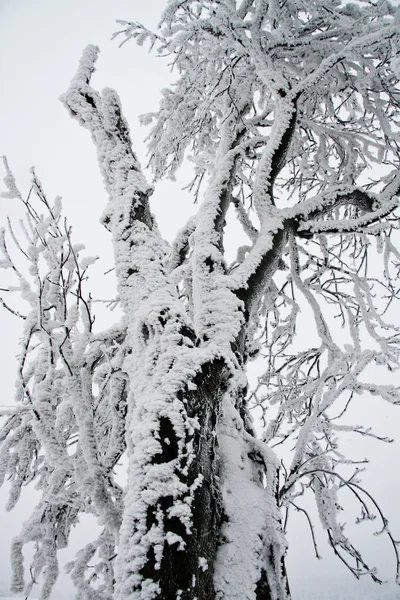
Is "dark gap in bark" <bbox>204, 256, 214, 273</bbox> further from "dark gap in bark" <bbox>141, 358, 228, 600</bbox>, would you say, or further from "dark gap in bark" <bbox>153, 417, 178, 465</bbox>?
"dark gap in bark" <bbox>153, 417, 178, 465</bbox>

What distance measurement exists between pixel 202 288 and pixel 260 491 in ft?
4.00

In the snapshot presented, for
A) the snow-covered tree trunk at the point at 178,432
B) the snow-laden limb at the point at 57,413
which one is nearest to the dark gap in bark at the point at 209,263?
the snow-covered tree trunk at the point at 178,432

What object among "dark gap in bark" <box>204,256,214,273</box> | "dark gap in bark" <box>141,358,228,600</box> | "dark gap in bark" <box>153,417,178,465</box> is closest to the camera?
"dark gap in bark" <box>141,358,228,600</box>

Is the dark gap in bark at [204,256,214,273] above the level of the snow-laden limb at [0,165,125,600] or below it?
above

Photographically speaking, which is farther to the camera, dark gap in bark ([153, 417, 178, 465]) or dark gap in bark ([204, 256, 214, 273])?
dark gap in bark ([204, 256, 214, 273])

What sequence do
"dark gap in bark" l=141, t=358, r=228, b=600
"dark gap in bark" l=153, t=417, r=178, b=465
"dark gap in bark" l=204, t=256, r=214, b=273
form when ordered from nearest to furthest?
1. "dark gap in bark" l=141, t=358, r=228, b=600
2. "dark gap in bark" l=153, t=417, r=178, b=465
3. "dark gap in bark" l=204, t=256, r=214, b=273

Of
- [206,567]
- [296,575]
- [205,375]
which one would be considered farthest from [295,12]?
[296,575]

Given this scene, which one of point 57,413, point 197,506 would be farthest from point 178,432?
point 57,413

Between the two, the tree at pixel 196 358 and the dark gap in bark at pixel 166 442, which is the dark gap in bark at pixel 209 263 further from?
the dark gap in bark at pixel 166 442

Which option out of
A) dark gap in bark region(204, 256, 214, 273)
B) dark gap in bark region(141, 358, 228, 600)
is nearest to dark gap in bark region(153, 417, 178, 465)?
dark gap in bark region(141, 358, 228, 600)

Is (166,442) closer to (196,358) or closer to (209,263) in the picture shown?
(196,358)

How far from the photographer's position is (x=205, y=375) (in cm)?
163

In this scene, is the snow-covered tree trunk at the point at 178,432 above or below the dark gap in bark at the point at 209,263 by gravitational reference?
below

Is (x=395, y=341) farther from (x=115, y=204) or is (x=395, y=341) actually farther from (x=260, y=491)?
(x=115, y=204)
